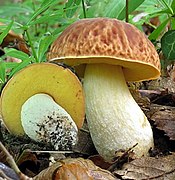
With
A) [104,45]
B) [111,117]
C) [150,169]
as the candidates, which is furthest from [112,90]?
[150,169]

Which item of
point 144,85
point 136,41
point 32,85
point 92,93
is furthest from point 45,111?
point 144,85

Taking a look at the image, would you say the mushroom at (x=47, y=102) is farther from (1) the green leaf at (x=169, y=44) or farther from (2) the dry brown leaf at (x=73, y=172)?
(1) the green leaf at (x=169, y=44)

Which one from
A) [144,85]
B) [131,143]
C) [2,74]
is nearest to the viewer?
[131,143]

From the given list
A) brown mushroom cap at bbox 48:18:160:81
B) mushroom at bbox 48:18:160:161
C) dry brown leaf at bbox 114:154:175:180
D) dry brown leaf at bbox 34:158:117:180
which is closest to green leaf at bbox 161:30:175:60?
mushroom at bbox 48:18:160:161

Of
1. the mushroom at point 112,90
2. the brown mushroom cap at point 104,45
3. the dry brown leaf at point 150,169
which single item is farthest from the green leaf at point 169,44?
the dry brown leaf at point 150,169

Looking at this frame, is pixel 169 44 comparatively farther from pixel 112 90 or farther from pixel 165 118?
pixel 112 90

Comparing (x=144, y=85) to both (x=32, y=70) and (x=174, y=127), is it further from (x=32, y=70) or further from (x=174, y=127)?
(x=32, y=70)

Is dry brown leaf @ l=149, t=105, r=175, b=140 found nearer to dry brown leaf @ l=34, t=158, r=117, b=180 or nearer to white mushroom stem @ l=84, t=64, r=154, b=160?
white mushroom stem @ l=84, t=64, r=154, b=160
